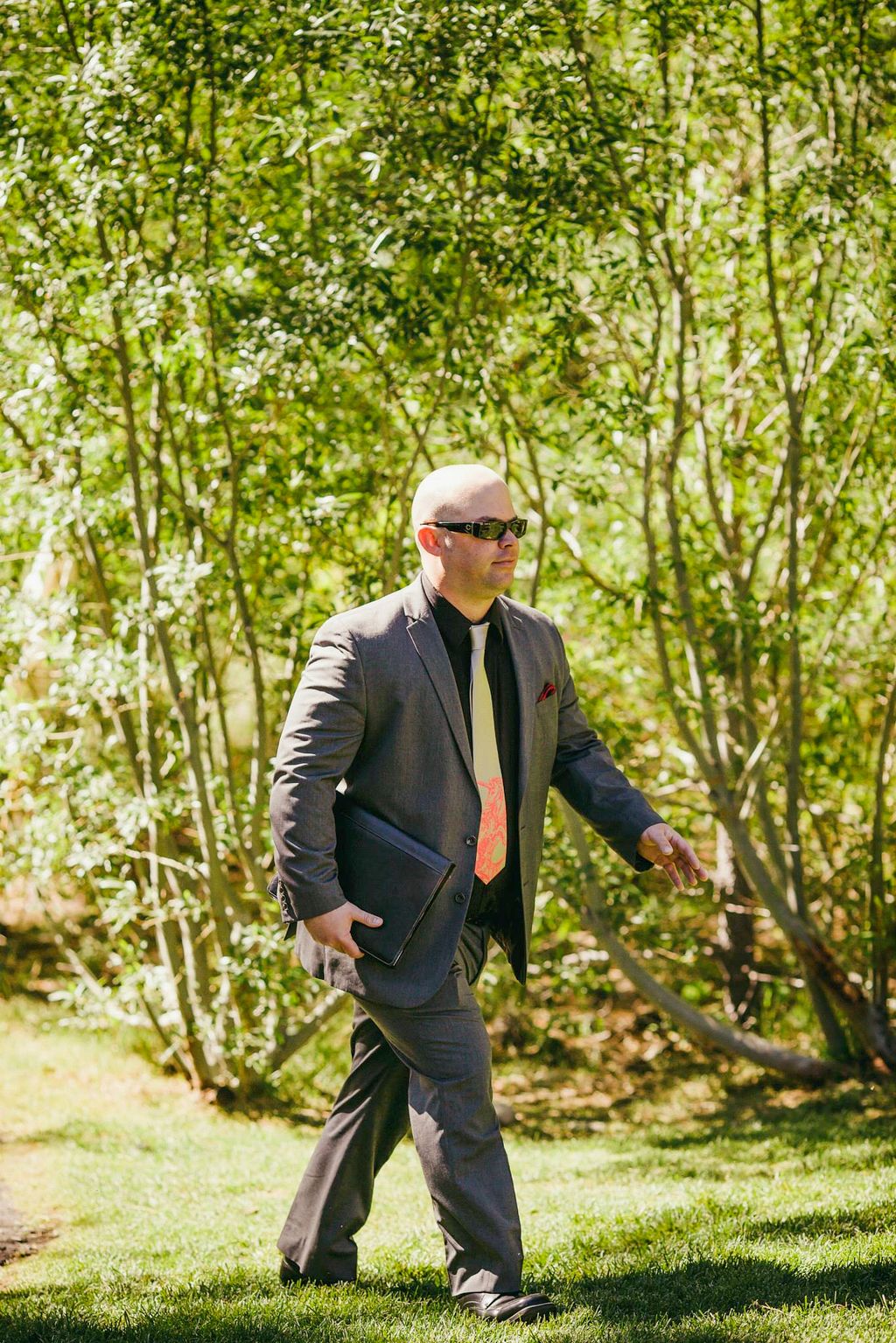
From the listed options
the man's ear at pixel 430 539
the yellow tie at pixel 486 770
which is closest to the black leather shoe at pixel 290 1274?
the yellow tie at pixel 486 770

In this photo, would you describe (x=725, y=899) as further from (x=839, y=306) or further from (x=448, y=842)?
(x=448, y=842)

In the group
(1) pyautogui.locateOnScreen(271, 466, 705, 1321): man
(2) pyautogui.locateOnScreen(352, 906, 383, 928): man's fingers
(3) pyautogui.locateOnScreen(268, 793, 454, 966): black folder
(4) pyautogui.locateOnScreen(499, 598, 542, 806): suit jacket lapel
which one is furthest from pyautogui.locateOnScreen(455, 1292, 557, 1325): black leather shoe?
(4) pyautogui.locateOnScreen(499, 598, 542, 806): suit jacket lapel

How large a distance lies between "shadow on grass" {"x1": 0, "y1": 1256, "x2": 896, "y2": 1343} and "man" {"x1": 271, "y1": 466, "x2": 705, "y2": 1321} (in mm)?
158

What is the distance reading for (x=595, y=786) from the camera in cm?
389

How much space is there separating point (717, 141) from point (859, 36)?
4.66 ft

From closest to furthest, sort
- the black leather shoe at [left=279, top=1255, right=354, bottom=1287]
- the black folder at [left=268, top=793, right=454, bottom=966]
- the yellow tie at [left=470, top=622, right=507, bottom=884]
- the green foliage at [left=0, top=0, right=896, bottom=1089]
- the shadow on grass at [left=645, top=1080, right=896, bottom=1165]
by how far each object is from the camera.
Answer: the black folder at [left=268, top=793, right=454, bottom=966]
the yellow tie at [left=470, top=622, right=507, bottom=884]
the black leather shoe at [left=279, top=1255, right=354, bottom=1287]
the green foliage at [left=0, top=0, right=896, bottom=1089]
the shadow on grass at [left=645, top=1080, right=896, bottom=1165]

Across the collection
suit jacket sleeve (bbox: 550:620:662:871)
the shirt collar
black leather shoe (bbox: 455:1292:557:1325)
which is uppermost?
the shirt collar

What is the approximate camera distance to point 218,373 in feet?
19.9

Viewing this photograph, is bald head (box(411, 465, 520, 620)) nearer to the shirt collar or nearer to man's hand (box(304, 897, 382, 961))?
the shirt collar

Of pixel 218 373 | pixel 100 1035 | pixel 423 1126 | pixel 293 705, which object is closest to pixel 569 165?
pixel 218 373

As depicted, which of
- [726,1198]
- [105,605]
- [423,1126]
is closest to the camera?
[423,1126]

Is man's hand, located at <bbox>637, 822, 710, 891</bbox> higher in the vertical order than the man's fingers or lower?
higher

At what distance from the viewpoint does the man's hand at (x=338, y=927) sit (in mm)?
3383

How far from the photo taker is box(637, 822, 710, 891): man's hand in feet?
12.1
